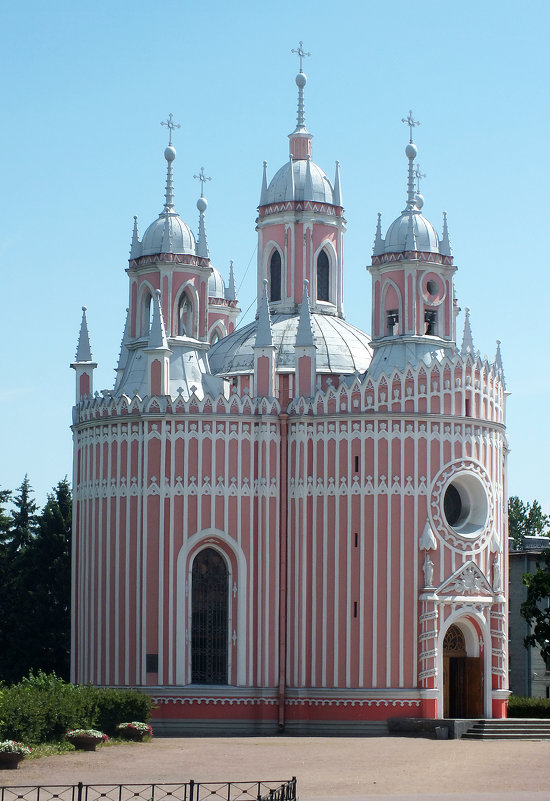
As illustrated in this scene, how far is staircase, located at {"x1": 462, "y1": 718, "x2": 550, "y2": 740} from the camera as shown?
183ft

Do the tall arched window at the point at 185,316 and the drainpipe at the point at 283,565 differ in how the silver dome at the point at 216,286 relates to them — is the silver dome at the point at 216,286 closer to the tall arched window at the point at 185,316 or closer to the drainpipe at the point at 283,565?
the tall arched window at the point at 185,316

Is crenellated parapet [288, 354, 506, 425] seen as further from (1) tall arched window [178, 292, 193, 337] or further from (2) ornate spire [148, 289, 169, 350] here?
(1) tall arched window [178, 292, 193, 337]

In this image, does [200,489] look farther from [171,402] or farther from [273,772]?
[273,772]

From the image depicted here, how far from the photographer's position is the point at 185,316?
64.2 metres

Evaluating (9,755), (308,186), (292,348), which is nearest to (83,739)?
(9,755)

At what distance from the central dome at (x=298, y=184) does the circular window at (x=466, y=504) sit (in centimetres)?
1413

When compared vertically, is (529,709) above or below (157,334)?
below

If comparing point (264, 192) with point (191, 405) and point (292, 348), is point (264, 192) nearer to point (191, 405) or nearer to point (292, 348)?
point (292, 348)

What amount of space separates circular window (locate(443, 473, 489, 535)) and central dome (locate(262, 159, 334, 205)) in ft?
46.4

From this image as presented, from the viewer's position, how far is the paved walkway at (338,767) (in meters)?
40.3

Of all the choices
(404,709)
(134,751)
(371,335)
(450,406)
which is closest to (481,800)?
(134,751)

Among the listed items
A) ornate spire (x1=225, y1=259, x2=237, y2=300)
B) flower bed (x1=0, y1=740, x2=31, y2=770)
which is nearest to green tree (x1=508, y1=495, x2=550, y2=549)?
ornate spire (x1=225, y1=259, x2=237, y2=300)

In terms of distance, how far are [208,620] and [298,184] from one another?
749 inches

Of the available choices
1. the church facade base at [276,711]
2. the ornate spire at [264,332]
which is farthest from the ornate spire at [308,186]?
the church facade base at [276,711]
